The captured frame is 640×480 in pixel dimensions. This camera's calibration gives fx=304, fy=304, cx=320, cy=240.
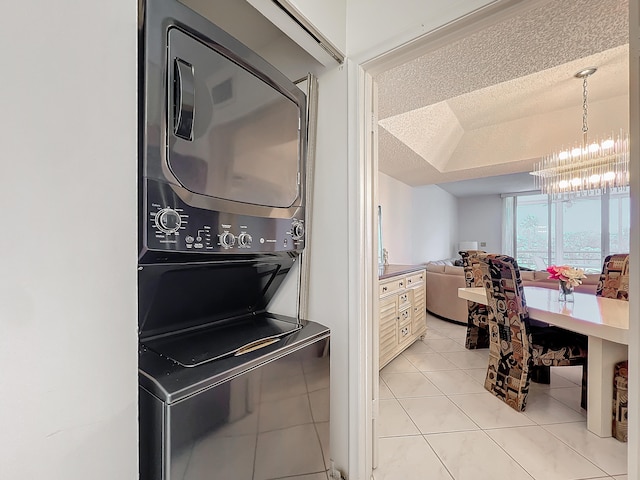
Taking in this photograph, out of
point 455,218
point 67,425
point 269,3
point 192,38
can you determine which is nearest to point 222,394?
point 67,425

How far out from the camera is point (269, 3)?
Answer: 109 centimetres

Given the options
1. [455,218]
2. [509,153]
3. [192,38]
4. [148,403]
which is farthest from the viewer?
[455,218]

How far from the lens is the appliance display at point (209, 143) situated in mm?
811

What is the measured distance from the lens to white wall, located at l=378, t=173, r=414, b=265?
498 centimetres

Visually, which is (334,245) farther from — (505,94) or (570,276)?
(505,94)

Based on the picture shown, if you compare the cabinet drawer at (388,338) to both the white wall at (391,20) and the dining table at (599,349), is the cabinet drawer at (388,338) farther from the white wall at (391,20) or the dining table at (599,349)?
the white wall at (391,20)

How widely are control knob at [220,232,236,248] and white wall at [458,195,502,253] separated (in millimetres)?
9155

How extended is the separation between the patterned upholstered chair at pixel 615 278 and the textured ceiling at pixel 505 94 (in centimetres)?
176

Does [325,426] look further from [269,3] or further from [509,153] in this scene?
[509,153]

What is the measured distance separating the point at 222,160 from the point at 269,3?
0.61 metres

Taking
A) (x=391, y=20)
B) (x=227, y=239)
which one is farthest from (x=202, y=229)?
(x=391, y=20)

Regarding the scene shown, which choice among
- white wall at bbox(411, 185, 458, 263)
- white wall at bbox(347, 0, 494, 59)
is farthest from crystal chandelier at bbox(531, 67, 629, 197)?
white wall at bbox(411, 185, 458, 263)

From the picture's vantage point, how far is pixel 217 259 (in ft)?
3.42

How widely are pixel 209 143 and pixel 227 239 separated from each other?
0.31 metres
